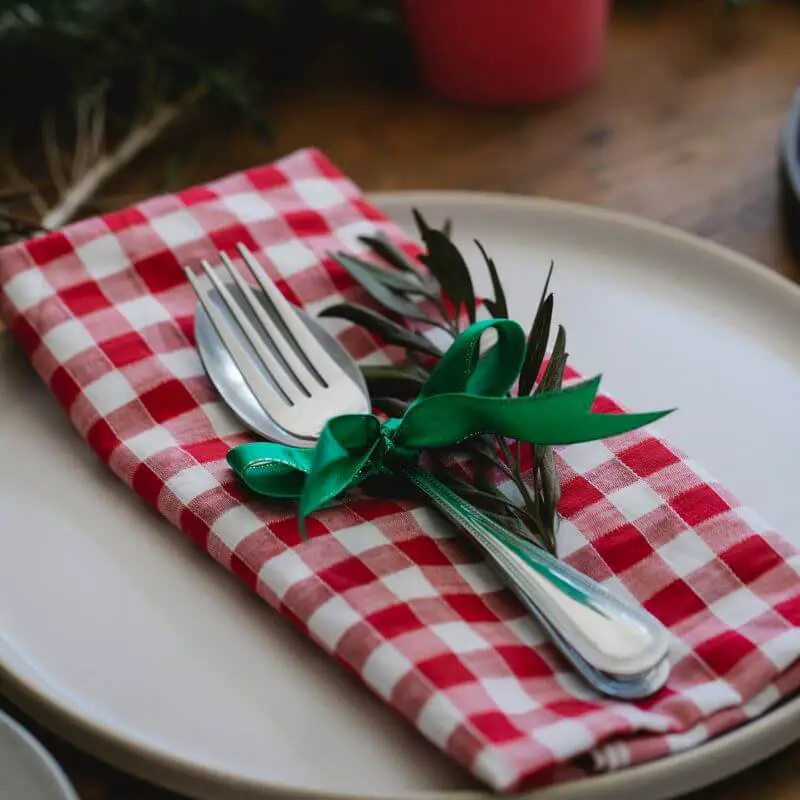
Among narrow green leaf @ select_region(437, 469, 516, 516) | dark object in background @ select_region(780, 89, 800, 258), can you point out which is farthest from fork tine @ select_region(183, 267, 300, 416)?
dark object in background @ select_region(780, 89, 800, 258)

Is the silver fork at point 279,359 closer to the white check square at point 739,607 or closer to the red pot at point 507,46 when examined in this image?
the white check square at point 739,607

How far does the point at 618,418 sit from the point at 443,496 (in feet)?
0.27

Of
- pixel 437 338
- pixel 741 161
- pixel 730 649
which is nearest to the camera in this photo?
pixel 730 649

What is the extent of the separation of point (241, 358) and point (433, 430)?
0.12 metres

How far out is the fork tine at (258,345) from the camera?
1.90 ft

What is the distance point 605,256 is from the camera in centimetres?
72

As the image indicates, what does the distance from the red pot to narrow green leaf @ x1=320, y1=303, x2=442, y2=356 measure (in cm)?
38

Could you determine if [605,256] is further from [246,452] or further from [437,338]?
[246,452]

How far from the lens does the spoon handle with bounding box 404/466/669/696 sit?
44 cm

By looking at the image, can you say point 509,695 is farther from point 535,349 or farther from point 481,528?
point 535,349

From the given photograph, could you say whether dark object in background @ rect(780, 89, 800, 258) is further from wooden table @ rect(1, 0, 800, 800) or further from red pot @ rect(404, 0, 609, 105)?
Result: red pot @ rect(404, 0, 609, 105)

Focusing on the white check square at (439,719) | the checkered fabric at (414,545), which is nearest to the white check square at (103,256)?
the checkered fabric at (414,545)

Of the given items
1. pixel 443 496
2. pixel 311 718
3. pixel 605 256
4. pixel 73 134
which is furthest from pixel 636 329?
pixel 73 134

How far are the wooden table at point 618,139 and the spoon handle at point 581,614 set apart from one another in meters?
0.38
